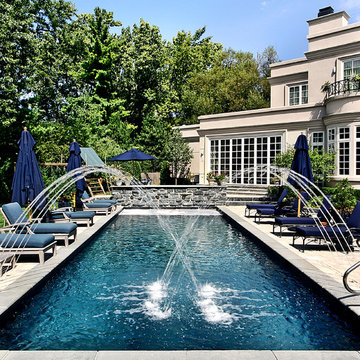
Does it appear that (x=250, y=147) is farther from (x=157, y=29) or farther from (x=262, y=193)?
(x=157, y=29)

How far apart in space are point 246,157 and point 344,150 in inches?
262

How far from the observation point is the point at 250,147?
2372 centimetres

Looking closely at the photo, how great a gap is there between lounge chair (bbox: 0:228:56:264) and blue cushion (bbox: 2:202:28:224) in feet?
2.43

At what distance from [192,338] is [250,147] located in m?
20.2

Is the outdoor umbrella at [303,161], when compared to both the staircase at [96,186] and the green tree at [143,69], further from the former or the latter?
the green tree at [143,69]

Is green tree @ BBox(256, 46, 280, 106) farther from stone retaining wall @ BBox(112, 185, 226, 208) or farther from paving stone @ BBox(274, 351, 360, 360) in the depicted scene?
paving stone @ BBox(274, 351, 360, 360)

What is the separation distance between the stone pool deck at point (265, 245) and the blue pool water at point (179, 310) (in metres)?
0.24

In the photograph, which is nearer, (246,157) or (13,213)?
(13,213)

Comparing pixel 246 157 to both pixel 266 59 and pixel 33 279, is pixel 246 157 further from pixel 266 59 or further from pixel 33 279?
pixel 266 59

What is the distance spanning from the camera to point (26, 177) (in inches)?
371

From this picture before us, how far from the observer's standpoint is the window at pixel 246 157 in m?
22.8

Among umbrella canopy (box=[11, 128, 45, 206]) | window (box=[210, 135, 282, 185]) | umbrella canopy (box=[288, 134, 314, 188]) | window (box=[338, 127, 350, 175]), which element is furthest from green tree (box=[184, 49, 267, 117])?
umbrella canopy (box=[11, 128, 45, 206])

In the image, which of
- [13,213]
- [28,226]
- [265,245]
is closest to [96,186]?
[28,226]

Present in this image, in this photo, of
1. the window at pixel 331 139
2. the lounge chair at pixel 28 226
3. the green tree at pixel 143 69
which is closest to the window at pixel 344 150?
the window at pixel 331 139
